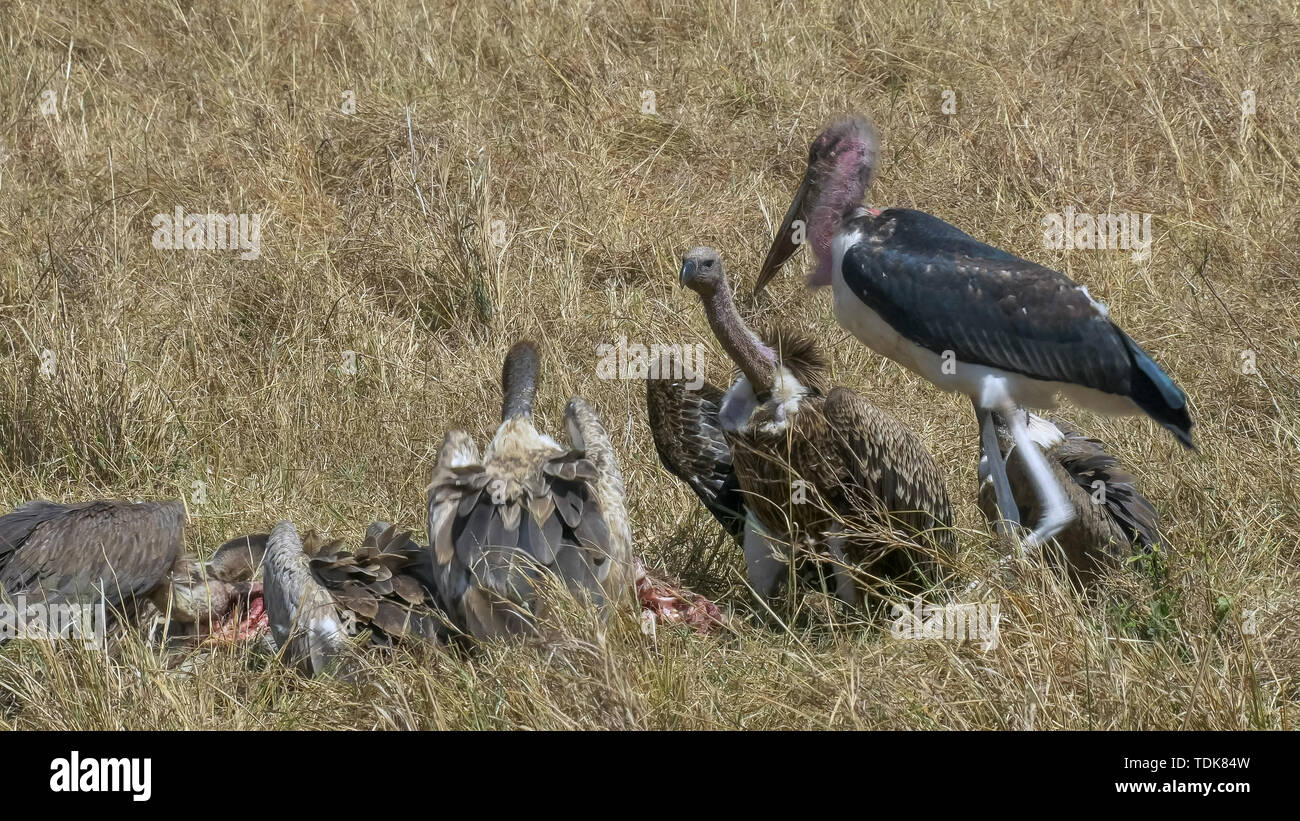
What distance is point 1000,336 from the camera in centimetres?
492

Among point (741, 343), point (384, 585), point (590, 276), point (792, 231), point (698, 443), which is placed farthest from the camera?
point (590, 276)

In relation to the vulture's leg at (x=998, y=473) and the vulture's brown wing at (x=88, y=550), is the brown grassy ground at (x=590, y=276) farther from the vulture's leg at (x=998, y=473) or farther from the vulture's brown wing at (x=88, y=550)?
the vulture's brown wing at (x=88, y=550)

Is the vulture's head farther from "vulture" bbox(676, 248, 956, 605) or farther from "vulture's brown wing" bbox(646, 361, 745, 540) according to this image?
"vulture's brown wing" bbox(646, 361, 745, 540)

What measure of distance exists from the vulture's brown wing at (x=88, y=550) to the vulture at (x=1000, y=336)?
234 cm

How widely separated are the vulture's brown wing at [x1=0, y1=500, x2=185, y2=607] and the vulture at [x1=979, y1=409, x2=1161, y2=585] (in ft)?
8.58

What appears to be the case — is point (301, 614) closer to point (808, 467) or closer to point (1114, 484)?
point (808, 467)

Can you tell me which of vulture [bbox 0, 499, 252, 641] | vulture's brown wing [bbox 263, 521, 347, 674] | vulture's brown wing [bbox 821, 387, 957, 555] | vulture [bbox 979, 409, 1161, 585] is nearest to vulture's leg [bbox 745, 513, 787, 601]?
vulture's brown wing [bbox 821, 387, 957, 555]

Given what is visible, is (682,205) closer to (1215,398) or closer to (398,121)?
(398,121)

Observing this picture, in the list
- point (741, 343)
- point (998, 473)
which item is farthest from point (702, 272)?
point (998, 473)

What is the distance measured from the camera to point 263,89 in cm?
855

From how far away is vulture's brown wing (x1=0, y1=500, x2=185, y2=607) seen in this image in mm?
4777

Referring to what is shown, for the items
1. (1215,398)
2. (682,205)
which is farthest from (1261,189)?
(682,205)

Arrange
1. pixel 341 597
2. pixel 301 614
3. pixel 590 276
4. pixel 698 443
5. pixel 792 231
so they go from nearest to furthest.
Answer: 1. pixel 301 614
2. pixel 341 597
3. pixel 698 443
4. pixel 792 231
5. pixel 590 276

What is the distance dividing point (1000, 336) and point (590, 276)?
2799mm
